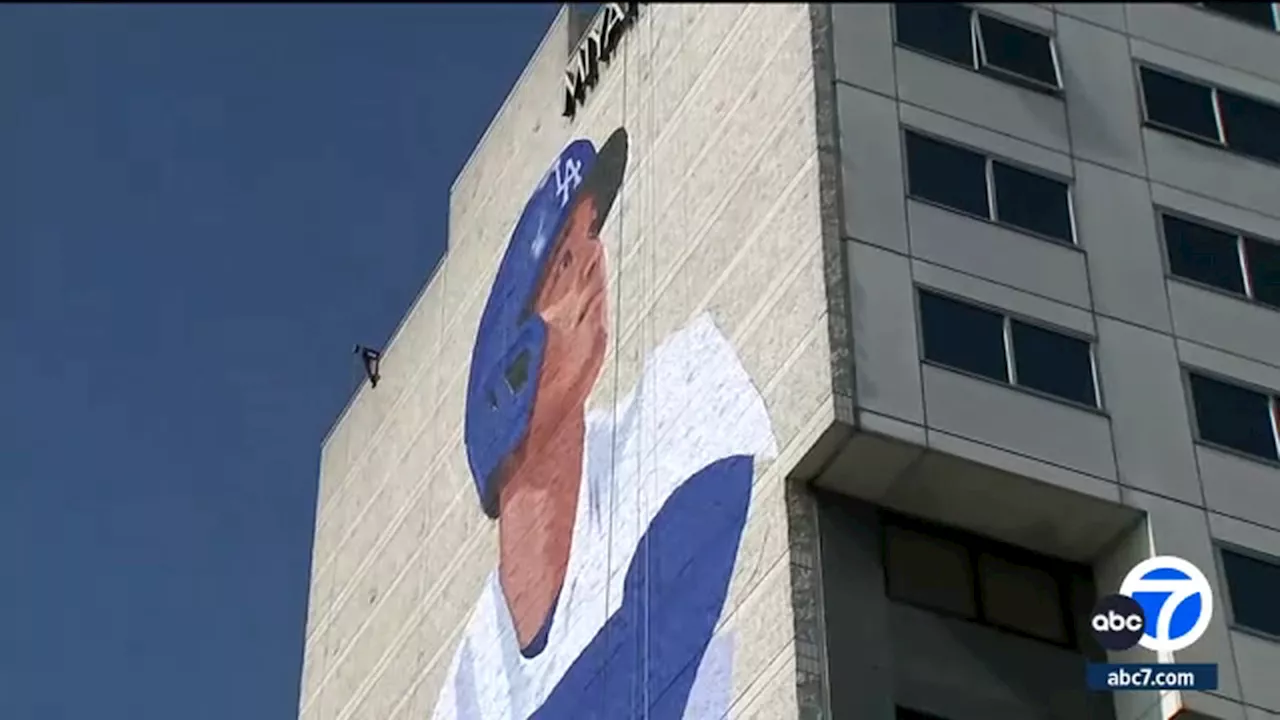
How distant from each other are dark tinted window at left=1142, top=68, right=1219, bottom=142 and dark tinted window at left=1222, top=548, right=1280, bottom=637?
12.0m

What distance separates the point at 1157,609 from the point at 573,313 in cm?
1933

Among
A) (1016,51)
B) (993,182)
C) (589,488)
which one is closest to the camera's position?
(993,182)

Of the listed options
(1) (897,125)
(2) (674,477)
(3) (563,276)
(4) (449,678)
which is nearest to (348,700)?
(4) (449,678)

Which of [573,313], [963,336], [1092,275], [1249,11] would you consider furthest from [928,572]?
[1249,11]

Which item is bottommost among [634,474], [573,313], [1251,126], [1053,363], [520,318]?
[1053,363]

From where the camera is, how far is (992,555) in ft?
180

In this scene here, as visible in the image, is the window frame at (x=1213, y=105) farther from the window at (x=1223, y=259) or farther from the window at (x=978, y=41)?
the window at (x=1223, y=259)

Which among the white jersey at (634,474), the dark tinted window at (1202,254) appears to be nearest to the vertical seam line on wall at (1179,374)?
the dark tinted window at (1202,254)

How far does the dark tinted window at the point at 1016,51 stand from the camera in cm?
6019

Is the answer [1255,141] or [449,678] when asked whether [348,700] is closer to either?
[449,678]

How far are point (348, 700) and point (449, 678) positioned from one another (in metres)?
9.00

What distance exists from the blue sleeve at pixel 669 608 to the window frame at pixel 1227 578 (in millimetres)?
9546

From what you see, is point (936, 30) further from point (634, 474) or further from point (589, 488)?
point (589, 488)

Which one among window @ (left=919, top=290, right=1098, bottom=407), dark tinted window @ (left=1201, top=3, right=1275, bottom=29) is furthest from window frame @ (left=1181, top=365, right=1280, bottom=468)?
dark tinted window @ (left=1201, top=3, right=1275, bottom=29)
